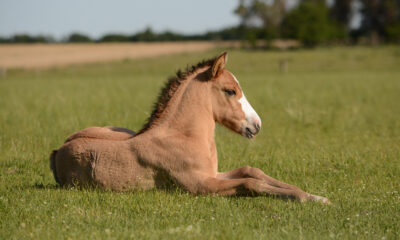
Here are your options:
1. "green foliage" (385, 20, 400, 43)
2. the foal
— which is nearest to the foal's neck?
the foal

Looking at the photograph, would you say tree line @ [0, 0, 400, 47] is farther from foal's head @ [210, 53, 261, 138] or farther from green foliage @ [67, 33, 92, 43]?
foal's head @ [210, 53, 261, 138]

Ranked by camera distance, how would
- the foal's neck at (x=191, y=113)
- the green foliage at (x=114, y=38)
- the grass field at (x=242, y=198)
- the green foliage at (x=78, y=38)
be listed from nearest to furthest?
the grass field at (x=242, y=198)
the foal's neck at (x=191, y=113)
the green foliage at (x=78, y=38)
the green foliage at (x=114, y=38)

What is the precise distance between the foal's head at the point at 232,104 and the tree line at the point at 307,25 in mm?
93511

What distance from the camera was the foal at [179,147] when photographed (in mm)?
5801

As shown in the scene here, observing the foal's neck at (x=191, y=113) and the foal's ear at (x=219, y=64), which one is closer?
the foal's ear at (x=219, y=64)

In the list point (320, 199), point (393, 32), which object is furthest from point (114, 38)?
point (320, 199)

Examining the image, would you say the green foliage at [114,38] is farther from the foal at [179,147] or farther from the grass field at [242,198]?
the foal at [179,147]

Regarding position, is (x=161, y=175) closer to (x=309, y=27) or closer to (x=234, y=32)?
(x=309, y=27)

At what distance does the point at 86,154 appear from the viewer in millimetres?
6039

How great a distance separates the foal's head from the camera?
20.1ft

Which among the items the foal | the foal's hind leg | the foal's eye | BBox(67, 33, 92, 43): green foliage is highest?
BBox(67, 33, 92, 43): green foliage

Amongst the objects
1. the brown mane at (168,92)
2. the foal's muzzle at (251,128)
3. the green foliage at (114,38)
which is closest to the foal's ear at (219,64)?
the brown mane at (168,92)

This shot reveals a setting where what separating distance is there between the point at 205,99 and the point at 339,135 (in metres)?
6.32

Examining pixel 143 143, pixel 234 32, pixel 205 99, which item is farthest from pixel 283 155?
pixel 234 32
